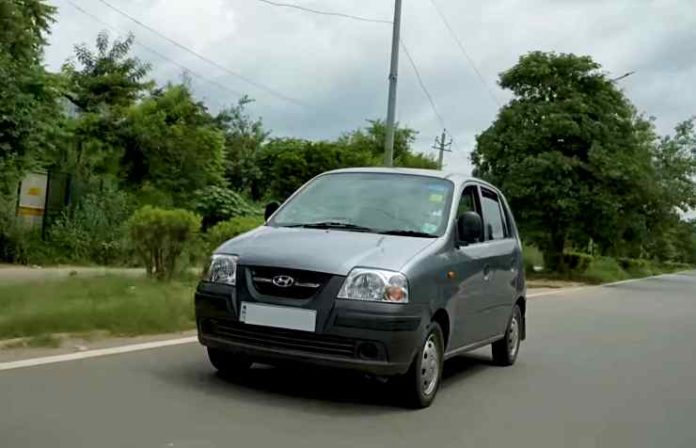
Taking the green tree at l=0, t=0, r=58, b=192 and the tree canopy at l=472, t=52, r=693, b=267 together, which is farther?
the tree canopy at l=472, t=52, r=693, b=267

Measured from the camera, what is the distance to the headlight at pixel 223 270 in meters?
6.16

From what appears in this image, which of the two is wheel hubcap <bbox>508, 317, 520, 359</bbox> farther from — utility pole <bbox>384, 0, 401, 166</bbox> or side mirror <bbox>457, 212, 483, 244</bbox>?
utility pole <bbox>384, 0, 401, 166</bbox>

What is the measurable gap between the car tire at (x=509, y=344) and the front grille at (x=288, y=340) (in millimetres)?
3291

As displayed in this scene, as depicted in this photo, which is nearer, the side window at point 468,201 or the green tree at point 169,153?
→ the side window at point 468,201

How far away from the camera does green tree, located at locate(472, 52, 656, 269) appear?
30.2m

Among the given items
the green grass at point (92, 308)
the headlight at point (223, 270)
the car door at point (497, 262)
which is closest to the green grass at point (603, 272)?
the green grass at point (92, 308)

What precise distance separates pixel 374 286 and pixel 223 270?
3.62ft

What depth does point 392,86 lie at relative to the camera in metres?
19.1

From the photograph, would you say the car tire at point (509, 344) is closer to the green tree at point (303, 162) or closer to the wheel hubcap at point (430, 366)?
the wheel hubcap at point (430, 366)

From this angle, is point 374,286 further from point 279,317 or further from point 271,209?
point 271,209

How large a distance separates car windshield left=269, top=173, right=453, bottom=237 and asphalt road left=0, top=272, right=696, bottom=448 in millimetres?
1255

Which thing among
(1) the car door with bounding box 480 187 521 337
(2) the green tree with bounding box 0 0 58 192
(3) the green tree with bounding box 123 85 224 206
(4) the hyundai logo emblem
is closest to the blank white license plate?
(4) the hyundai logo emblem

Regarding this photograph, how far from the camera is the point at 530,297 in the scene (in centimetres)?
2139

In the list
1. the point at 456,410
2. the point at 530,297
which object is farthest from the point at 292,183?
the point at 456,410
